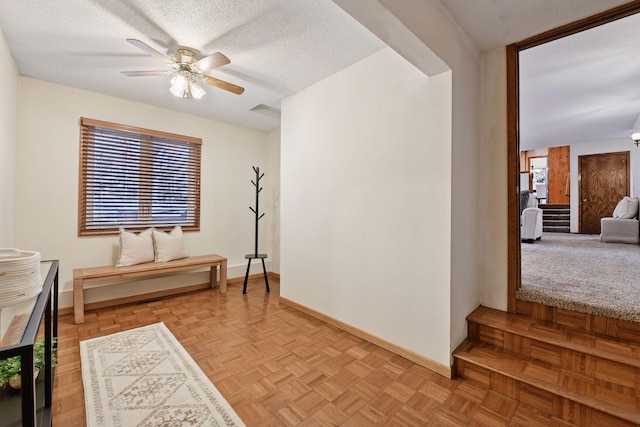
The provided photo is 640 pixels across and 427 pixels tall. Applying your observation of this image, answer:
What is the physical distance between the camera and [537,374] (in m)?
1.73

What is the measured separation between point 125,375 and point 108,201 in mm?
2321

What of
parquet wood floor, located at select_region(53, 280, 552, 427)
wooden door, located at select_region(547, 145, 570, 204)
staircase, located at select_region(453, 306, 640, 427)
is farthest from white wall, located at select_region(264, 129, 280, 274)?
wooden door, located at select_region(547, 145, 570, 204)

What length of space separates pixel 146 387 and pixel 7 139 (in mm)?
2485

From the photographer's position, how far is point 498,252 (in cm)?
233

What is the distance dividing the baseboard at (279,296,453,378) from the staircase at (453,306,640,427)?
0.37ft

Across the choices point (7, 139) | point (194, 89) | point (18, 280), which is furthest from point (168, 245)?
point (18, 280)

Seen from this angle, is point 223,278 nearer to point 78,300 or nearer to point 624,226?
point 78,300

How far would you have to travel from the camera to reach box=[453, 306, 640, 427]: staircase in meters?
1.50

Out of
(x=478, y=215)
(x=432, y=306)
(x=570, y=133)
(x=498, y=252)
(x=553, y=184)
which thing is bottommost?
(x=432, y=306)

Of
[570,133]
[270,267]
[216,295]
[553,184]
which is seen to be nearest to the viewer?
[216,295]

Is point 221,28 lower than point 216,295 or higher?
higher

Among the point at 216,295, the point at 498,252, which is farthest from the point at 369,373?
the point at 216,295

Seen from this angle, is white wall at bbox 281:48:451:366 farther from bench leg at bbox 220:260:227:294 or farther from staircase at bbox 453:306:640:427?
bench leg at bbox 220:260:227:294

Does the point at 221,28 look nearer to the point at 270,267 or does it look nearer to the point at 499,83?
the point at 499,83
